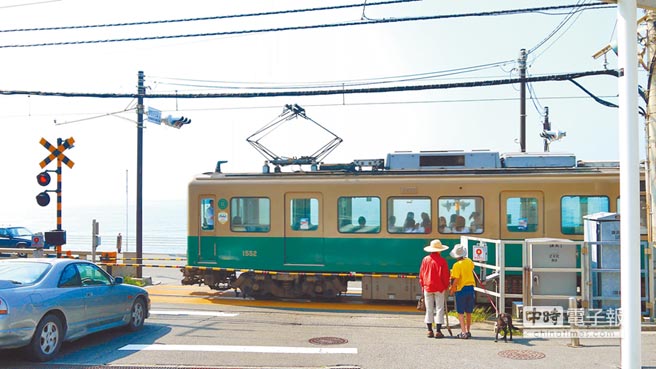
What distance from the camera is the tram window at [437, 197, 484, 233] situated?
44.1ft

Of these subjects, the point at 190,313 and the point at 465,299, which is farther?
the point at 190,313

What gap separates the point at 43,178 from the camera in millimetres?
14648

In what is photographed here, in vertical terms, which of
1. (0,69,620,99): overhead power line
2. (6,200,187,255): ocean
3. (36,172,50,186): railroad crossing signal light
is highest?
(0,69,620,99): overhead power line

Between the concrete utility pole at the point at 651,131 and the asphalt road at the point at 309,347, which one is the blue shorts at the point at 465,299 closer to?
the asphalt road at the point at 309,347

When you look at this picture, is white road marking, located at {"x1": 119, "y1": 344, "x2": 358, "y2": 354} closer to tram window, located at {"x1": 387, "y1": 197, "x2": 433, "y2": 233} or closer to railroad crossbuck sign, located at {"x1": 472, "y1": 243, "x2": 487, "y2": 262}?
railroad crossbuck sign, located at {"x1": 472, "y1": 243, "x2": 487, "y2": 262}

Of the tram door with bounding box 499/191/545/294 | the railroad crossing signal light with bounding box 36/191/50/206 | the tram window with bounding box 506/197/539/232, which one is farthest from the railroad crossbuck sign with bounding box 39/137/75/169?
the tram window with bounding box 506/197/539/232

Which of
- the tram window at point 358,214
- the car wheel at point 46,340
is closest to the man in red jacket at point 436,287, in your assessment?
the tram window at point 358,214

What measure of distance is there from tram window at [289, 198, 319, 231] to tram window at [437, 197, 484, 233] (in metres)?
2.92

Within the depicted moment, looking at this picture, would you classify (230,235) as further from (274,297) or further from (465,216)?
(465,216)

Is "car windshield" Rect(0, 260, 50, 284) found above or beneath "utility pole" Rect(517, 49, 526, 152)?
beneath

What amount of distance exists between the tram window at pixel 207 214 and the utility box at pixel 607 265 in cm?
868

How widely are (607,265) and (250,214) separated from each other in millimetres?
8013

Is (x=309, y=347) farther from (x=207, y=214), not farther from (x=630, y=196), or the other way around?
(x=207, y=214)

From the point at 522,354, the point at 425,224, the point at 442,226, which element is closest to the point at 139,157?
the point at 425,224
